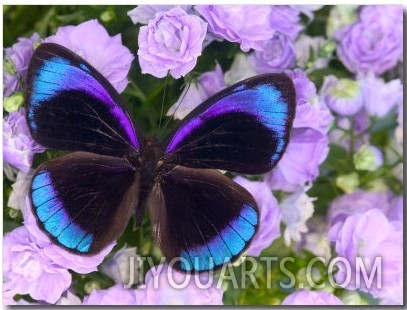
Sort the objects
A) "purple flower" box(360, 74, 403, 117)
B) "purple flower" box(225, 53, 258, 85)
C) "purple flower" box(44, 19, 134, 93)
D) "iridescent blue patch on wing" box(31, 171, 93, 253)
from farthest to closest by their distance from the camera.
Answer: "purple flower" box(360, 74, 403, 117) < "purple flower" box(225, 53, 258, 85) < "purple flower" box(44, 19, 134, 93) < "iridescent blue patch on wing" box(31, 171, 93, 253)

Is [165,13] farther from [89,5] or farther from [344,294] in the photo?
[344,294]

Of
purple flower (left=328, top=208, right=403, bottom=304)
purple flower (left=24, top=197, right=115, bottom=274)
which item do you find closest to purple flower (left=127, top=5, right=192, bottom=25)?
purple flower (left=24, top=197, right=115, bottom=274)

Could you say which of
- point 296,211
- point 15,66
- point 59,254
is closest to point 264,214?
point 296,211

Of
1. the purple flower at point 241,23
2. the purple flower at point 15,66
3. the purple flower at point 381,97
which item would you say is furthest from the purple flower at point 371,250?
the purple flower at point 15,66

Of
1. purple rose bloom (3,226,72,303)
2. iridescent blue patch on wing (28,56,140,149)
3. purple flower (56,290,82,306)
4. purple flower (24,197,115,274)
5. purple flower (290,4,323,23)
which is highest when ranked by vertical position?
purple flower (290,4,323,23)

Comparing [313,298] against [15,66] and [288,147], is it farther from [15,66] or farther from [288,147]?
[15,66]

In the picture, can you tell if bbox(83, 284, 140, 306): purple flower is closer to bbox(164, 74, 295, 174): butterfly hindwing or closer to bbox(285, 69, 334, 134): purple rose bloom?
bbox(164, 74, 295, 174): butterfly hindwing
